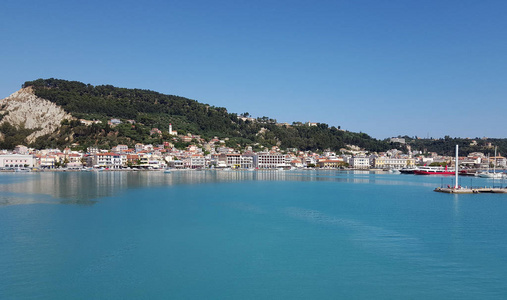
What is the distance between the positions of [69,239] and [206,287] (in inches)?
232

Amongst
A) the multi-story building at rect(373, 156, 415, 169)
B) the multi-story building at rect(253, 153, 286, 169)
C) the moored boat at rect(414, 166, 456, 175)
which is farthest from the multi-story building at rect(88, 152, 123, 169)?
the multi-story building at rect(373, 156, 415, 169)

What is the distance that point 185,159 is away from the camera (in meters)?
74.2

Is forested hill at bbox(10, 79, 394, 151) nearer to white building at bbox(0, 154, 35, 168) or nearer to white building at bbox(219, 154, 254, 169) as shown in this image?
white building at bbox(0, 154, 35, 168)

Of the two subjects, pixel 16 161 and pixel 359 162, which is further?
pixel 359 162

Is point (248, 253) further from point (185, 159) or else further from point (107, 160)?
point (185, 159)

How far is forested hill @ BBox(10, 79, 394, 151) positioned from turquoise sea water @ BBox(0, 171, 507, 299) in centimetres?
5966

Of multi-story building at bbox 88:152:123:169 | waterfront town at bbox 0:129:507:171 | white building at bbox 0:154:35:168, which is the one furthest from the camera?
waterfront town at bbox 0:129:507:171

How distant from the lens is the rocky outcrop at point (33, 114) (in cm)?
7875

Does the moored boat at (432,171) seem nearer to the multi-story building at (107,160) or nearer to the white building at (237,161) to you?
the white building at (237,161)

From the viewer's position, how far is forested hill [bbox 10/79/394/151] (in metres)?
75.4

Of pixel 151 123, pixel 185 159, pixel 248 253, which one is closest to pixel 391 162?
pixel 185 159

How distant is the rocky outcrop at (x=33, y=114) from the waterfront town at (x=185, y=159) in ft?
26.3

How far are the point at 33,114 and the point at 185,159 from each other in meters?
35.2

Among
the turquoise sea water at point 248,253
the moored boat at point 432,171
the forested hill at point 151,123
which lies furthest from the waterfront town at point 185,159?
the turquoise sea water at point 248,253
